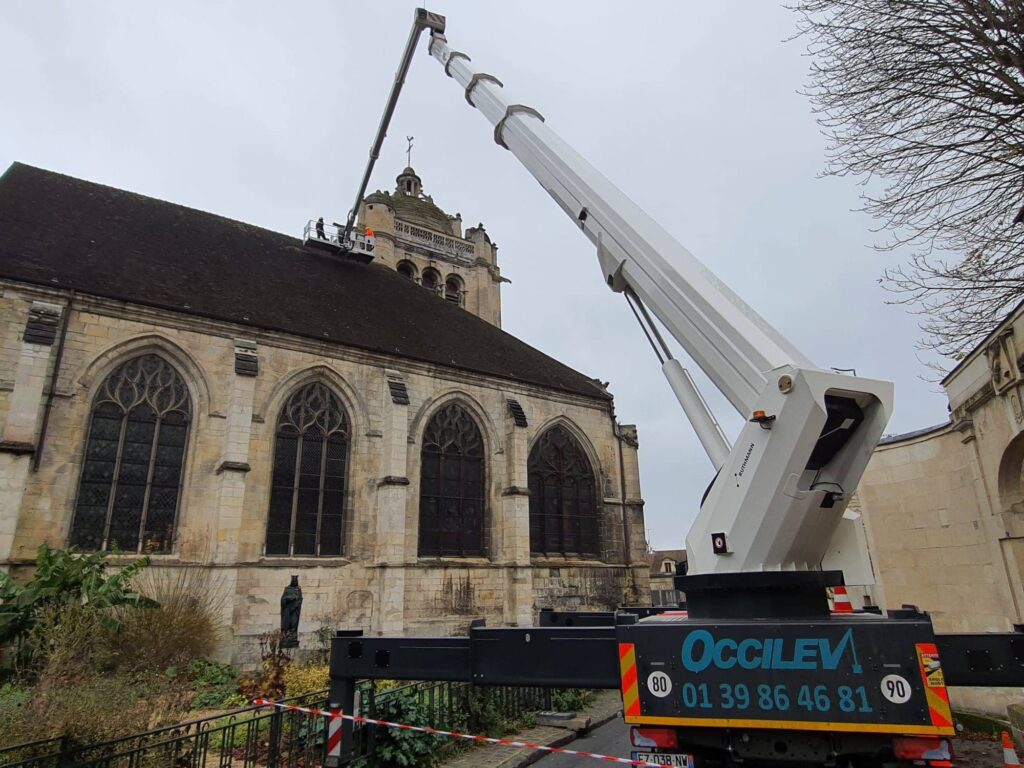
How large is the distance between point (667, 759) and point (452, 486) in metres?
13.8

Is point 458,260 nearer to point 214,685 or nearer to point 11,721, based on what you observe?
point 214,685

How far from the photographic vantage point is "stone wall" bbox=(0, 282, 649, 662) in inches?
478

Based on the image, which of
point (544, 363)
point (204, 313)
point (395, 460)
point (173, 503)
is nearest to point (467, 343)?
point (544, 363)

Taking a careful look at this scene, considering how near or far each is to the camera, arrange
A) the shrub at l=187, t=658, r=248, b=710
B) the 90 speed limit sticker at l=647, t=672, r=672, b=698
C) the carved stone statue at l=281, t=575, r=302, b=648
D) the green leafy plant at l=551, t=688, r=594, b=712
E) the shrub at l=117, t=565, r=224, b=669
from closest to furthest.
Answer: the 90 speed limit sticker at l=647, t=672, r=672, b=698 → the shrub at l=187, t=658, r=248, b=710 → the shrub at l=117, t=565, r=224, b=669 → the green leafy plant at l=551, t=688, r=594, b=712 → the carved stone statue at l=281, t=575, r=302, b=648

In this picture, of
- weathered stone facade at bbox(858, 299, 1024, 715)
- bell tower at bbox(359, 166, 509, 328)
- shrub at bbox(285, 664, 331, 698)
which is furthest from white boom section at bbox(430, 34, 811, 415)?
bell tower at bbox(359, 166, 509, 328)

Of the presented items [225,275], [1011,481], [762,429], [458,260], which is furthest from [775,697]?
[458,260]

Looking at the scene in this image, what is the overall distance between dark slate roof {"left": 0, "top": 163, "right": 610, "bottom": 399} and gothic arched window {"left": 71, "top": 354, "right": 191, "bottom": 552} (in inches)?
70.3

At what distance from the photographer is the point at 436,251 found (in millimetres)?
30375

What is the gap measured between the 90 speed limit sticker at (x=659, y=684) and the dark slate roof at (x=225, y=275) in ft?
44.4

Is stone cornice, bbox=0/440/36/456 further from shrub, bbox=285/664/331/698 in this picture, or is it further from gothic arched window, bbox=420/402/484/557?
gothic arched window, bbox=420/402/484/557

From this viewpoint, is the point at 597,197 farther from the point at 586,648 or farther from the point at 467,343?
the point at 467,343

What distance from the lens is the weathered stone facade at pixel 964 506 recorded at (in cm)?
805

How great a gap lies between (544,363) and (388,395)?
7.47m

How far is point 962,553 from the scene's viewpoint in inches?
370
